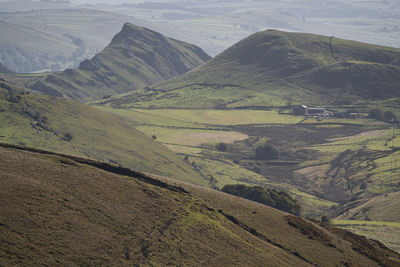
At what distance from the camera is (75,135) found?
156 metres

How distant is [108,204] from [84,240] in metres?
7.45

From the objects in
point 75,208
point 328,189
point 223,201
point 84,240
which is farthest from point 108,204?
point 328,189

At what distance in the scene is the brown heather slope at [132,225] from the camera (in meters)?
44.7

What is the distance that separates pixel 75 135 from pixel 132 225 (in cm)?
10816

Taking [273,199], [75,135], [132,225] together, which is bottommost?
[273,199]

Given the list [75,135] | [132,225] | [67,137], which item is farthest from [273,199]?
[75,135]

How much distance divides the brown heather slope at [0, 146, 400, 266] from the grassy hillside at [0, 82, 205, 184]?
80416 millimetres

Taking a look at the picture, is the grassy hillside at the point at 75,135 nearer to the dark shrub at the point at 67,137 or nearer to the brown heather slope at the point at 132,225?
the dark shrub at the point at 67,137

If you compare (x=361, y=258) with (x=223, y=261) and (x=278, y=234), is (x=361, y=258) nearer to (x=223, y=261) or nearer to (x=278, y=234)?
(x=278, y=234)

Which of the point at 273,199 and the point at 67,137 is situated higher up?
the point at 67,137

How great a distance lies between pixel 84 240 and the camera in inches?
1823

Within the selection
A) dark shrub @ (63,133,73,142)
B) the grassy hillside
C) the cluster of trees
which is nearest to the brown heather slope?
the cluster of trees

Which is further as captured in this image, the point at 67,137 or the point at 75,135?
the point at 75,135

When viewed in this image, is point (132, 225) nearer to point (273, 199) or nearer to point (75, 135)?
point (273, 199)
